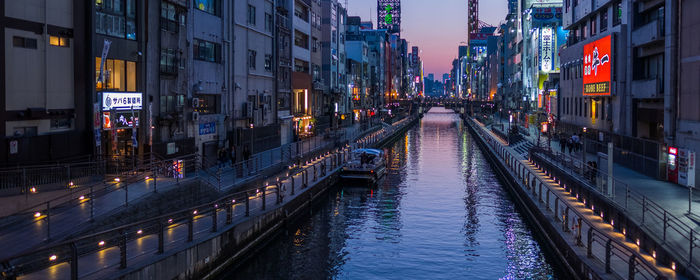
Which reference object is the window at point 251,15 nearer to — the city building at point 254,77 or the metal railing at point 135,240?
the city building at point 254,77

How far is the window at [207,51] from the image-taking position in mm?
43281

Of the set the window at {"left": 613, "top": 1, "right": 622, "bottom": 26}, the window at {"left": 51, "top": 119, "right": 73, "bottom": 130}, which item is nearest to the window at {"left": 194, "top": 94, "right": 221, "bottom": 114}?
the window at {"left": 51, "top": 119, "right": 73, "bottom": 130}

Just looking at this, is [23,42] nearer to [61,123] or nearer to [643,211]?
[61,123]

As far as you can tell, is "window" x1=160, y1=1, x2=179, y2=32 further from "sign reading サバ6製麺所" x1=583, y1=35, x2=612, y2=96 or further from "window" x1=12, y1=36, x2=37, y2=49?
"sign reading サバ6製麺所" x1=583, y1=35, x2=612, y2=96

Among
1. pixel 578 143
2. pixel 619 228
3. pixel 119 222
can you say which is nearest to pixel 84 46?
pixel 119 222

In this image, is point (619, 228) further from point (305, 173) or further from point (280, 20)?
point (280, 20)

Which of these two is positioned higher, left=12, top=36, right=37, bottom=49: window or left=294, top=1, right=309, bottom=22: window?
left=294, top=1, right=309, bottom=22: window

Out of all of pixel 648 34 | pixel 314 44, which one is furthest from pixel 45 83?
pixel 314 44

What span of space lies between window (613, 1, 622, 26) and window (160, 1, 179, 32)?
35225 millimetres

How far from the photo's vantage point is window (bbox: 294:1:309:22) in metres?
71.2

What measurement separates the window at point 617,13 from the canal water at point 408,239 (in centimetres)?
1708

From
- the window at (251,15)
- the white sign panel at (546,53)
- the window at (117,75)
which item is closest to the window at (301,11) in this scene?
the window at (251,15)

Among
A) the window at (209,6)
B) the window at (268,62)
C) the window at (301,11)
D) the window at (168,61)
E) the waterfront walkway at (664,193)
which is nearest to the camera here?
the waterfront walkway at (664,193)

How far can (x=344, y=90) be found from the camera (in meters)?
106
